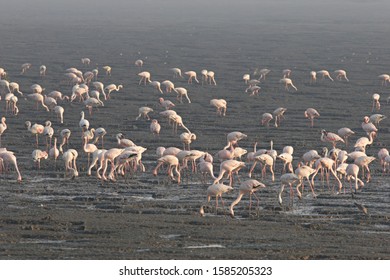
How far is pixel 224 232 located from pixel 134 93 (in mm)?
17091

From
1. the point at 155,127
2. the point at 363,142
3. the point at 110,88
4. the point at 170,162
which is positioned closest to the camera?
the point at 170,162

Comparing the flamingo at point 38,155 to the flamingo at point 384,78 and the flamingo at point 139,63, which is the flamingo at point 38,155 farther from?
the flamingo at point 139,63

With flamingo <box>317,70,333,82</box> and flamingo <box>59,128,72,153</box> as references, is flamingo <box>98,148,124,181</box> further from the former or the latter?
flamingo <box>317,70,333,82</box>

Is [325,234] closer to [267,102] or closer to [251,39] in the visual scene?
[267,102]

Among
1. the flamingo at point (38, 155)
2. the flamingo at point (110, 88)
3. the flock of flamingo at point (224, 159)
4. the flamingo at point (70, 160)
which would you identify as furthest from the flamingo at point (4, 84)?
the flamingo at point (70, 160)

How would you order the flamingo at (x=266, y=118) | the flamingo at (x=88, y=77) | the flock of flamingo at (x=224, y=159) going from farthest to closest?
the flamingo at (x=88, y=77) < the flamingo at (x=266, y=118) < the flock of flamingo at (x=224, y=159)

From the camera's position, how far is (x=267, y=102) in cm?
3184

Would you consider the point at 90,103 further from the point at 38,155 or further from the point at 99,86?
the point at 38,155

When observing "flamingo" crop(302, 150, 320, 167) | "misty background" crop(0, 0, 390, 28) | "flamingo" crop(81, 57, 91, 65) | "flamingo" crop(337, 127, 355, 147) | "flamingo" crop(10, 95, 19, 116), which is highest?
"flamingo" crop(302, 150, 320, 167)

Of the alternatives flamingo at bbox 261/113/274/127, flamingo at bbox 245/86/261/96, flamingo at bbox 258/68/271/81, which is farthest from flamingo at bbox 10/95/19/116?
flamingo at bbox 258/68/271/81

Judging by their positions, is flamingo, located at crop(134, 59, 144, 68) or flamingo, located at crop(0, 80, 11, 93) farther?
flamingo, located at crop(134, 59, 144, 68)

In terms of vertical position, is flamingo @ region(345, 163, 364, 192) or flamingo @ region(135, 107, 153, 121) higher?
flamingo @ region(345, 163, 364, 192)

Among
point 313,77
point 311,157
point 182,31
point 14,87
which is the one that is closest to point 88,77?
point 14,87

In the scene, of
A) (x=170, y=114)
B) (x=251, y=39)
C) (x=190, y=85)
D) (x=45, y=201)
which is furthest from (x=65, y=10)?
(x=45, y=201)
